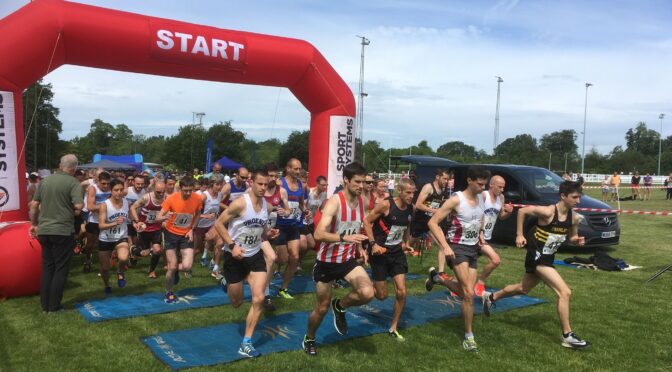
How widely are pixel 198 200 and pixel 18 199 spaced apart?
3.07 metres

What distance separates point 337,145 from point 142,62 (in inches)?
179

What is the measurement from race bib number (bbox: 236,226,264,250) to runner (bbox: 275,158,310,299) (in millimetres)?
2151

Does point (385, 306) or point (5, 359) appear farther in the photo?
point (385, 306)

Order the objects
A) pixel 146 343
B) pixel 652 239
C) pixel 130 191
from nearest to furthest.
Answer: pixel 146 343, pixel 130 191, pixel 652 239

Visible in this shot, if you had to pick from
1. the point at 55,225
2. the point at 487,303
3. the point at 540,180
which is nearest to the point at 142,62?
the point at 55,225

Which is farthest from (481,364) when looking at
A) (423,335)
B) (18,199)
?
(18,199)

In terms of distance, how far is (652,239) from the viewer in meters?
14.6

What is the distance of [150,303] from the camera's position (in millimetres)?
7176

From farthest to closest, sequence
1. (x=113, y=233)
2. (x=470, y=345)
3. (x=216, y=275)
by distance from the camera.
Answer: (x=216, y=275), (x=113, y=233), (x=470, y=345)

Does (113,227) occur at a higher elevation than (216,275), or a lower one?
higher

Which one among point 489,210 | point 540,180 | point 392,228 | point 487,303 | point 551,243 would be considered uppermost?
point 540,180

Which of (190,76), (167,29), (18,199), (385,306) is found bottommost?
(385,306)

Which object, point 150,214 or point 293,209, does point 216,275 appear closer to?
point 150,214

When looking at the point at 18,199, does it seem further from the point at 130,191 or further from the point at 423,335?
the point at 423,335
